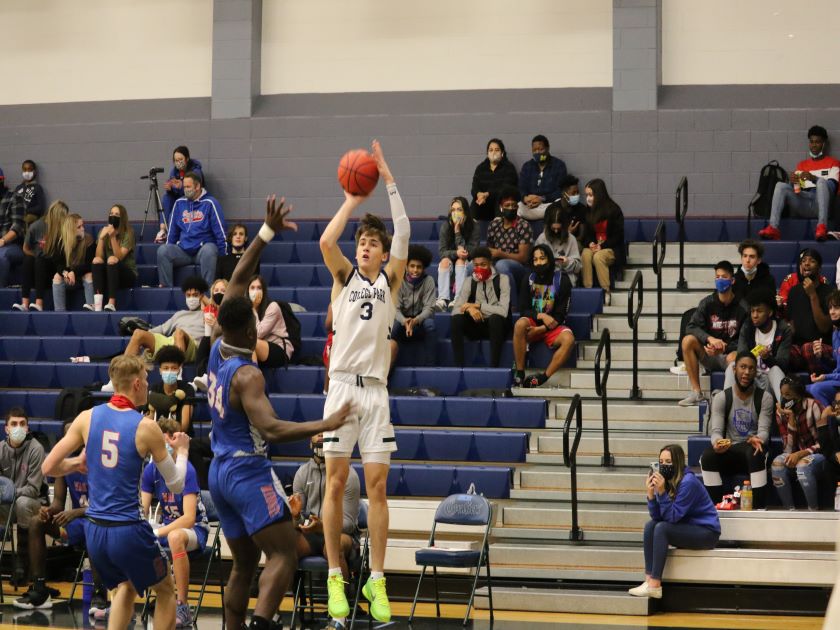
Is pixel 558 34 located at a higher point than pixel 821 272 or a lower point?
higher

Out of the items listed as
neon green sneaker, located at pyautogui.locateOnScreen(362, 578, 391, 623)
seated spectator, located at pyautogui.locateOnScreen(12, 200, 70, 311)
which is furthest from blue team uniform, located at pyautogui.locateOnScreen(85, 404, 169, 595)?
seated spectator, located at pyautogui.locateOnScreen(12, 200, 70, 311)

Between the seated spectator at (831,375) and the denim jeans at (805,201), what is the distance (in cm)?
261

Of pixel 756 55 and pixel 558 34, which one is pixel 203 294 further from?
pixel 756 55

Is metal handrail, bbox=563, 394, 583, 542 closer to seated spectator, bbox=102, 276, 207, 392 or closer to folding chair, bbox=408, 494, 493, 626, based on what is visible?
folding chair, bbox=408, 494, 493, 626

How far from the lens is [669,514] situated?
32.3 ft

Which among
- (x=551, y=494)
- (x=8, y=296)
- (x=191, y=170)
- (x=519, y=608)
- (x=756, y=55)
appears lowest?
(x=519, y=608)

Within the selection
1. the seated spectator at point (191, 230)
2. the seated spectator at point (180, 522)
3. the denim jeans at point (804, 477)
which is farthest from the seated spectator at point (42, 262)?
the denim jeans at point (804, 477)

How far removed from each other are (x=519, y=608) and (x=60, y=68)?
37.6ft

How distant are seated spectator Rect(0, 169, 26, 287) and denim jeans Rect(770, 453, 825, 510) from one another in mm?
9706

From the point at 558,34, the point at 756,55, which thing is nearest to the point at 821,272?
the point at 756,55

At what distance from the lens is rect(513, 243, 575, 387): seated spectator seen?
12.6 meters

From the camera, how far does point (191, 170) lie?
16250 millimetres

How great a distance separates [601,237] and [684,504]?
5.00 m

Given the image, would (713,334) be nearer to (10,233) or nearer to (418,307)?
(418,307)
